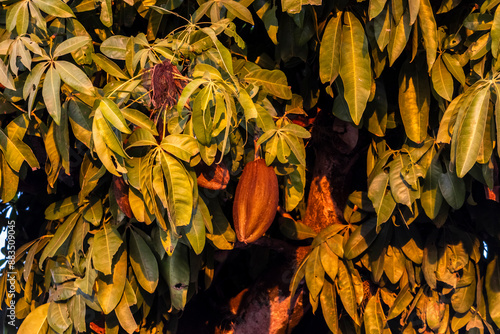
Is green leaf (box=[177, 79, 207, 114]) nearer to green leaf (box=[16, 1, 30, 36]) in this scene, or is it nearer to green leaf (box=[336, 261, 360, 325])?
green leaf (box=[16, 1, 30, 36])

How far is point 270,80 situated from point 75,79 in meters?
0.53

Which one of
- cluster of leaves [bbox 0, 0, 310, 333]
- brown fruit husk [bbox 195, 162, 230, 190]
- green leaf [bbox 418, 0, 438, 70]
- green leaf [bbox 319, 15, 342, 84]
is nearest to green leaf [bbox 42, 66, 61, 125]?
cluster of leaves [bbox 0, 0, 310, 333]

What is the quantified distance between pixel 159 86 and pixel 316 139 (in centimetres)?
87

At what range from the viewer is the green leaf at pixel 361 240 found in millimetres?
1784

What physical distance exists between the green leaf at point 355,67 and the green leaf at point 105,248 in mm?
703

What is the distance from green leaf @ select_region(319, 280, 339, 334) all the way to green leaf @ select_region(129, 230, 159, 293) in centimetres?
52

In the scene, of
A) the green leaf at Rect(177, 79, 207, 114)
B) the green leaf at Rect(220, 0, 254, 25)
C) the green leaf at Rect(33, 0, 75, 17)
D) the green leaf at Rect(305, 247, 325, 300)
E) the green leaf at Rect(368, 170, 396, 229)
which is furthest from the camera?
the green leaf at Rect(305, 247, 325, 300)

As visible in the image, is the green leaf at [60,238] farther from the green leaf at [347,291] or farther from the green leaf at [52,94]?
the green leaf at [347,291]

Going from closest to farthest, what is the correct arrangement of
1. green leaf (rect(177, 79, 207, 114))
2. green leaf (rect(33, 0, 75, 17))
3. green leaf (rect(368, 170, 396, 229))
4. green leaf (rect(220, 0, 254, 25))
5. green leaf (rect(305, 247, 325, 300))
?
green leaf (rect(177, 79, 207, 114)), green leaf (rect(33, 0, 75, 17)), green leaf (rect(220, 0, 254, 25)), green leaf (rect(368, 170, 396, 229)), green leaf (rect(305, 247, 325, 300))

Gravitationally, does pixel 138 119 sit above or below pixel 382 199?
above

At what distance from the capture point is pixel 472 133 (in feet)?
4.33

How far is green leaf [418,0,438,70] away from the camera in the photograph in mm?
1495

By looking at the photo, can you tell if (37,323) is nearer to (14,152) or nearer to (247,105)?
(14,152)

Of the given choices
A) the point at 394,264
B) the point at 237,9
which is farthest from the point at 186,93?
the point at 394,264
